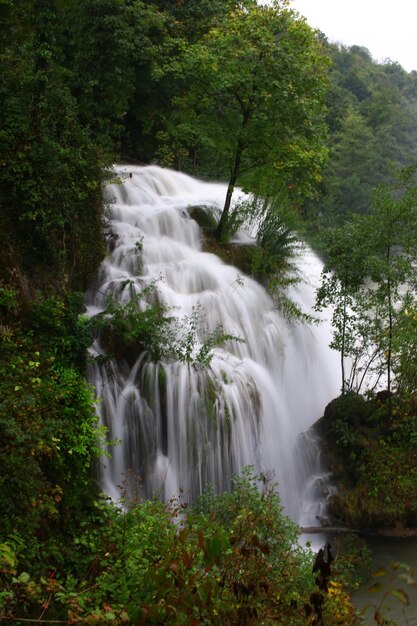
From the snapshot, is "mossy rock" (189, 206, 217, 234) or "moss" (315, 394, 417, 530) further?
"mossy rock" (189, 206, 217, 234)

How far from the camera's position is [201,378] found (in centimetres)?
919

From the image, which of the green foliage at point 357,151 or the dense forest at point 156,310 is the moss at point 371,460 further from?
the green foliage at point 357,151

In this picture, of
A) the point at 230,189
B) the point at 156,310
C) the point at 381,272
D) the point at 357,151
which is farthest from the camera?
the point at 357,151

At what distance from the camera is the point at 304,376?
12.7 metres

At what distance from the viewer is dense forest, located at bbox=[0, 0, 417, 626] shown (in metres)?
4.22

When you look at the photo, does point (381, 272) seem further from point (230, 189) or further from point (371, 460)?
point (230, 189)

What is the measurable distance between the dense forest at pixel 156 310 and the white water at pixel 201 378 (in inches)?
24.5

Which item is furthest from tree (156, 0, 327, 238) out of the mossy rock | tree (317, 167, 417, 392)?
tree (317, 167, 417, 392)

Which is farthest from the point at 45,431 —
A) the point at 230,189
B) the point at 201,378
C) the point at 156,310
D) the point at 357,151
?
the point at 357,151

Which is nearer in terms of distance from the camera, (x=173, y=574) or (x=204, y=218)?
(x=173, y=574)

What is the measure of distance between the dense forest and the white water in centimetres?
62

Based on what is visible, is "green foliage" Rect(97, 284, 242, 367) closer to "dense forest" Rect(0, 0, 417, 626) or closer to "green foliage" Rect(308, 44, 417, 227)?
"dense forest" Rect(0, 0, 417, 626)

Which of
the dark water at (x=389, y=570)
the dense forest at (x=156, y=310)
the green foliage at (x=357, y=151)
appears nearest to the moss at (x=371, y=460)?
the dense forest at (x=156, y=310)

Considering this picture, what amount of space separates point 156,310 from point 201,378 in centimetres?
133
